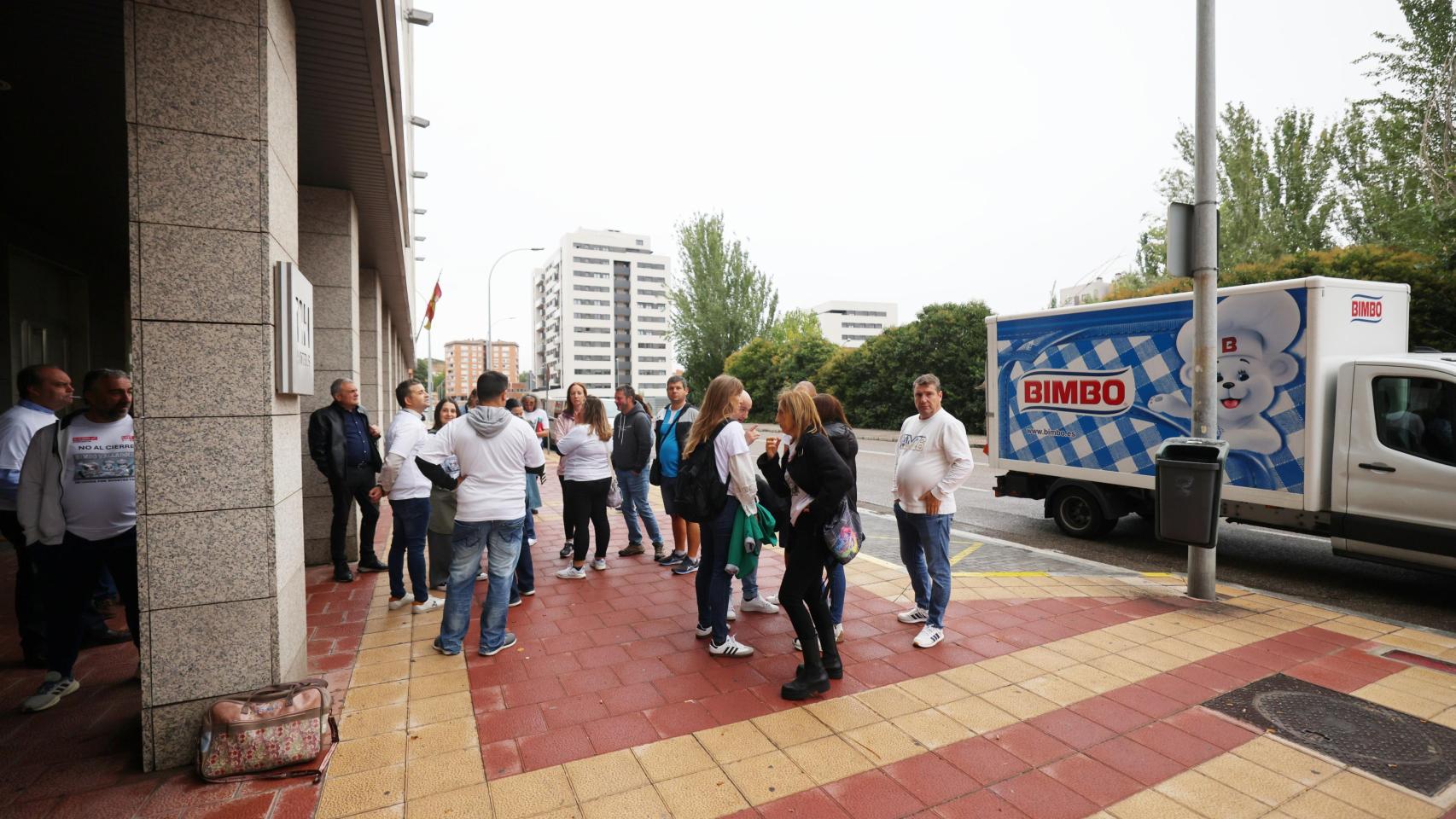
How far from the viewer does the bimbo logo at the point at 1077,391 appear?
7.61 metres

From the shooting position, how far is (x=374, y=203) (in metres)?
7.75

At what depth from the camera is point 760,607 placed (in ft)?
17.9

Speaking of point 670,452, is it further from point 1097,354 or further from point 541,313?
point 541,313

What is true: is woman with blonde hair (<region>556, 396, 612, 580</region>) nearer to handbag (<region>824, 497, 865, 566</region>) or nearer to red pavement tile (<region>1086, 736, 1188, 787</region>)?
handbag (<region>824, 497, 865, 566</region>)

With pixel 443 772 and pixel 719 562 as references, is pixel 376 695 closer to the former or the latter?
pixel 443 772

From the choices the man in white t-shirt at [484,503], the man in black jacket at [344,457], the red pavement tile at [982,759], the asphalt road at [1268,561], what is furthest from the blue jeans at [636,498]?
the red pavement tile at [982,759]

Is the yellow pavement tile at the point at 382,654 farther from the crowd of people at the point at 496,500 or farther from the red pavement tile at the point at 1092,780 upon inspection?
the red pavement tile at the point at 1092,780

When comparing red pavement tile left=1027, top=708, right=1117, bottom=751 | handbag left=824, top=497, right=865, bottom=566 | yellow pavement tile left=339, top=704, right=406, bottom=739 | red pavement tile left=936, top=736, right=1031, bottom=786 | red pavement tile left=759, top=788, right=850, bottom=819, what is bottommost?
yellow pavement tile left=339, top=704, right=406, bottom=739

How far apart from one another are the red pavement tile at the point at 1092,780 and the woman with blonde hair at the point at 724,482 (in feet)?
6.32

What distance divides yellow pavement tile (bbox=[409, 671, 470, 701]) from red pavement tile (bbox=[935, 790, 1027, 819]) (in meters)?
2.67

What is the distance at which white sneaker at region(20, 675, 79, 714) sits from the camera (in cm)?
370

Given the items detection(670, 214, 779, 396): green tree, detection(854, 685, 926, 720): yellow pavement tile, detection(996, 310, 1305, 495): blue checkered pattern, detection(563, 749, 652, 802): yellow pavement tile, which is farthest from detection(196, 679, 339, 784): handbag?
detection(670, 214, 779, 396): green tree

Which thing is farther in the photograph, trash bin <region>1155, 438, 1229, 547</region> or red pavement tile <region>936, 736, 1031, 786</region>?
trash bin <region>1155, 438, 1229, 547</region>

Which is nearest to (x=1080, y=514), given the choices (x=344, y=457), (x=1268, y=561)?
(x=1268, y=561)
